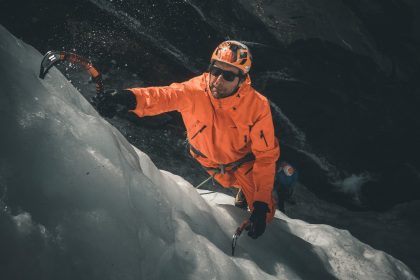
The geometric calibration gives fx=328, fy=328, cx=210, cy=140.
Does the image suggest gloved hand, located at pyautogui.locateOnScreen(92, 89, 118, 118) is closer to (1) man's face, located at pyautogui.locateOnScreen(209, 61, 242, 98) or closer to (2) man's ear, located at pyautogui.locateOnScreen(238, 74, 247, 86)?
(1) man's face, located at pyautogui.locateOnScreen(209, 61, 242, 98)

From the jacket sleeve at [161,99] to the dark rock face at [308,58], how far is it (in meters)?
3.29

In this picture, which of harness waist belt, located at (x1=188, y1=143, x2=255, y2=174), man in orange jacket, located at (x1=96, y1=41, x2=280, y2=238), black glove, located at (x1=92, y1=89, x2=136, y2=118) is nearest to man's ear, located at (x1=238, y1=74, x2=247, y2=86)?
man in orange jacket, located at (x1=96, y1=41, x2=280, y2=238)

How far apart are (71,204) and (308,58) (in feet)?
20.2

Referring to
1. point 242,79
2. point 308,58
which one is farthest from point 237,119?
point 308,58

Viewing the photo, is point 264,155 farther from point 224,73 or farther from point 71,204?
point 71,204

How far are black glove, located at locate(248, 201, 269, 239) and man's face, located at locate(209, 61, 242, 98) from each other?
1.27 meters

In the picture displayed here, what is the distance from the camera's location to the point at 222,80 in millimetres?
3479

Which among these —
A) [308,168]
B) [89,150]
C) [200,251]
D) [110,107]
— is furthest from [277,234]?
[308,168]

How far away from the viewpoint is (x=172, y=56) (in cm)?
659

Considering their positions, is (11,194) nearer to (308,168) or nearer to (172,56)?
(172,56)

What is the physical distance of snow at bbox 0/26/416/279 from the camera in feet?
5.18

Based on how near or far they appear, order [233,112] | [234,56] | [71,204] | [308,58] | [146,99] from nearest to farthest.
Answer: [71,204]
[146,99]
[234,56]
[233,112]
[308,58]

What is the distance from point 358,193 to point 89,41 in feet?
22.8

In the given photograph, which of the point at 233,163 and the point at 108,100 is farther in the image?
the point at 233,163
